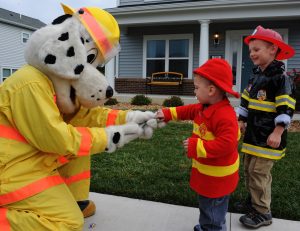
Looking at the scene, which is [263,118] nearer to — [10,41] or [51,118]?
[51,118]

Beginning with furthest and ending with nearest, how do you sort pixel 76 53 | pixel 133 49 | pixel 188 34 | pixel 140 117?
pixel 133 49
pixel 188 34
pixel 140 117
pixel 76 53

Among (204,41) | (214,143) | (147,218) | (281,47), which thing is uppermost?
(204,41)

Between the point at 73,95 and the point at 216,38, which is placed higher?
the point at 216,38

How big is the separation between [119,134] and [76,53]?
1.89 ft

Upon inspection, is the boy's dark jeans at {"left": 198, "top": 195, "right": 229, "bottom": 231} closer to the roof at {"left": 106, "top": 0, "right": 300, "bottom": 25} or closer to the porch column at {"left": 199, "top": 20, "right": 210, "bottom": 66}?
the porch column at {"left": 199, "top": 20, "right": 210, "bottom": 66}

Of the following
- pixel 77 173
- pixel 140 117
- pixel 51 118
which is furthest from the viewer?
pixel 77 173

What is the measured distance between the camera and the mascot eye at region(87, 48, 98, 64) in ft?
7.63

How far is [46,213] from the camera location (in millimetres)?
2164

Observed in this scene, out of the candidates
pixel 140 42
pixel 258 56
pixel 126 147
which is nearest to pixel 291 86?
pixel 258 56

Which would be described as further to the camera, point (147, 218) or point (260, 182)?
point (147, 218)

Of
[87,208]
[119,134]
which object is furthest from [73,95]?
[87,208]

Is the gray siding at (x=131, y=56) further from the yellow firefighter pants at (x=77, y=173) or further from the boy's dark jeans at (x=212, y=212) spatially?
the boy's dark jeans at (x=212, y=212)

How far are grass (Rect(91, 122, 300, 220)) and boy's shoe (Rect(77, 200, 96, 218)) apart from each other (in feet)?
1.74

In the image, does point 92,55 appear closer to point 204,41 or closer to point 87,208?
point 87,208
